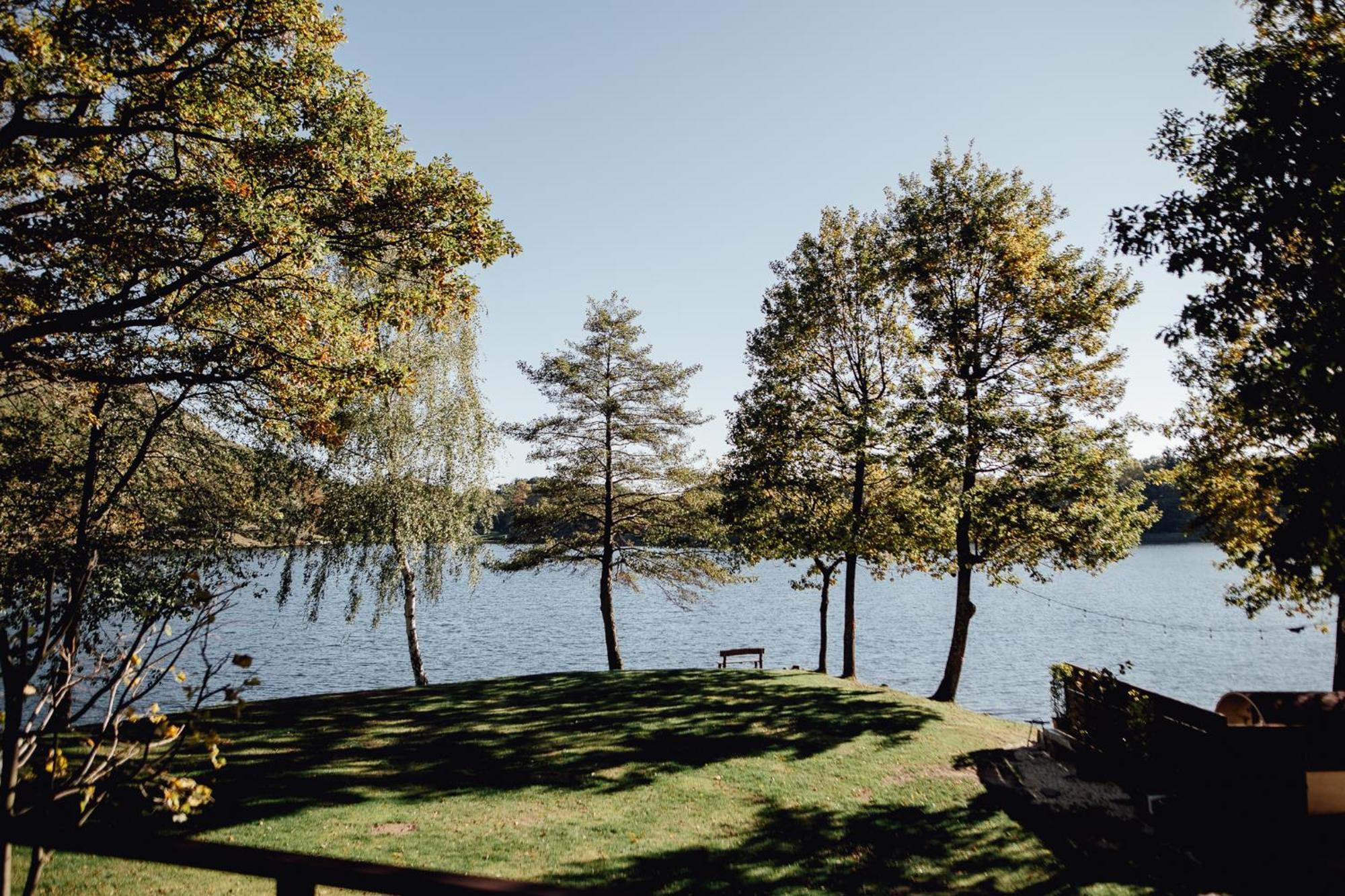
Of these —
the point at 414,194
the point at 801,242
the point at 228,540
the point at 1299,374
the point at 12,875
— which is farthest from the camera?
the point at 801,242

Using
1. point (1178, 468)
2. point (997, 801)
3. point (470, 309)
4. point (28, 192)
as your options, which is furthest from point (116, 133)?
point (1178, 468)

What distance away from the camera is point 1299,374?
912 cm

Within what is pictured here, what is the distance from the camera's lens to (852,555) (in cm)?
2075

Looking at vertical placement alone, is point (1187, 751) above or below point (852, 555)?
below

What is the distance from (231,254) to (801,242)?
54.2 ft

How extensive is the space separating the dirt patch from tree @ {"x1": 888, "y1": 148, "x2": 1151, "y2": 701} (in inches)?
530

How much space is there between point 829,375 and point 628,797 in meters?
14.6

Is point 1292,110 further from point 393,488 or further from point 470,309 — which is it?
point 393,488

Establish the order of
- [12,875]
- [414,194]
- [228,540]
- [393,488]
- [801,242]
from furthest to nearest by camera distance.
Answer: [801,242] → [393,488] → [228,540] → [414,194] → [12,875]

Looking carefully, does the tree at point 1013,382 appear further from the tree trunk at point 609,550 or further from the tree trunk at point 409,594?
the tree trunk at point 409,594

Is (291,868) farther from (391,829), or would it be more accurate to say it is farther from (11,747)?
(391,829)

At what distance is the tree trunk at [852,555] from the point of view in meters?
20.1

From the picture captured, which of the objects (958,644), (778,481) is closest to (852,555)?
(778,481)

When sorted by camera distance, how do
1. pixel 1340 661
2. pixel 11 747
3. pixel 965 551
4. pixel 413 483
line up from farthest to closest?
1. pixel 413 483
2. pixel 965 551
3. pixel 1340 661
4. pixel 11 747
